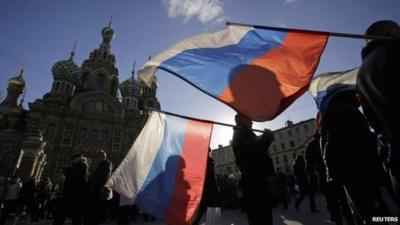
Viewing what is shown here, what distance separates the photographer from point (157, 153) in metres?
4.57

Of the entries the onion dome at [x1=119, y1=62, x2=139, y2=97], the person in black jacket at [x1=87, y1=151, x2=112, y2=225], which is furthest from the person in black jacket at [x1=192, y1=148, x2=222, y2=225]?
the onion dome at [x1=119, y1=62, x2=139, y2=97]

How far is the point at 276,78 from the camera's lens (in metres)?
3.30

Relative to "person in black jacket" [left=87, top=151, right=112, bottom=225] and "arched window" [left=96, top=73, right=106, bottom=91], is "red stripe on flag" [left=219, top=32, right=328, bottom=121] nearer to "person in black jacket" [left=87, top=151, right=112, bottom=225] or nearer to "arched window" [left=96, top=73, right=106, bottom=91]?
"person in black jacket" [left=87, top=151, right=112, bottom=225]

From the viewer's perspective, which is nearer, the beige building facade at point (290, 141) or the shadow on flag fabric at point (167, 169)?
the shadow on flag fabric at point (167, 169)

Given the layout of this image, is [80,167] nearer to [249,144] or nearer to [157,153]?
[157,153]

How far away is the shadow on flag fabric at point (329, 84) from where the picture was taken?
360 cm

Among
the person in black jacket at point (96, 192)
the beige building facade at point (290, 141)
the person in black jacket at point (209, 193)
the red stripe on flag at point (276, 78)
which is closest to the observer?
the red stripe on flag at point (276, 78)

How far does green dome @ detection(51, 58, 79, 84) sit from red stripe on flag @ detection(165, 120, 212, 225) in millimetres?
41446

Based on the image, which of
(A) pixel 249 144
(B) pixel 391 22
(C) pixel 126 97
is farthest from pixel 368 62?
(C) pixel 126 97

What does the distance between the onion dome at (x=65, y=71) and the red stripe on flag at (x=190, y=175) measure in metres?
41.4

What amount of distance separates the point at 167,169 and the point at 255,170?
1.63 meters

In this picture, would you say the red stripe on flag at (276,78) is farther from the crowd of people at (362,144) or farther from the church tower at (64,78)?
the church tower at (64,78)

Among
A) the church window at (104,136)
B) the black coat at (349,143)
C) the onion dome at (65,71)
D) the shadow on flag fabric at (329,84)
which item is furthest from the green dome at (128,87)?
the black coat at (349,143)

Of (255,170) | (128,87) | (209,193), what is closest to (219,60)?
(255,170)
